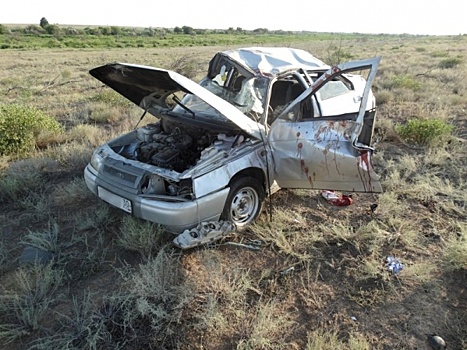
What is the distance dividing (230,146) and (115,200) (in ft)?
4.63

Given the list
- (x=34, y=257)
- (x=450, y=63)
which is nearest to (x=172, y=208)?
(x=34, y=257)

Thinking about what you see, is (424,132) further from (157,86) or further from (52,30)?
(52,30)

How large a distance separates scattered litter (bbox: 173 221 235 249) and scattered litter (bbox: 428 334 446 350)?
6.64 feet

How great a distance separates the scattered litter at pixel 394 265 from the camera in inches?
144

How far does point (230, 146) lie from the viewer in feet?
14.2

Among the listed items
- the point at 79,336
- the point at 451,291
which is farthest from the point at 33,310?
A: the point at 451,291

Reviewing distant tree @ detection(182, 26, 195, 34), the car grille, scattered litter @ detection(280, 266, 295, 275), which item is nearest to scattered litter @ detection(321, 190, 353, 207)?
scattered litter @ detection(280, 266, 295, 275)

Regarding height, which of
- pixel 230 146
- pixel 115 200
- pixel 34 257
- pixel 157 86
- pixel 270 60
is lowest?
pixel 34 257

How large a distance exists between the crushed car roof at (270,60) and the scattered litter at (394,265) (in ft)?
8.88

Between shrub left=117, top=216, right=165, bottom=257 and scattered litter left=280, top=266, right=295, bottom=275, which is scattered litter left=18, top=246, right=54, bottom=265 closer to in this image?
shrub left=117, top=216, right=165, bottom=257

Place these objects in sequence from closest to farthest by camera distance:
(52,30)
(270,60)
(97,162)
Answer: (97,162) → (270,60) → (52,30)

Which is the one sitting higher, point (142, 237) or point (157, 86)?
point (157, 86)

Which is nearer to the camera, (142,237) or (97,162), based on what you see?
(142,237)

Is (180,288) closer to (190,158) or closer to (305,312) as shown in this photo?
(305,312)
